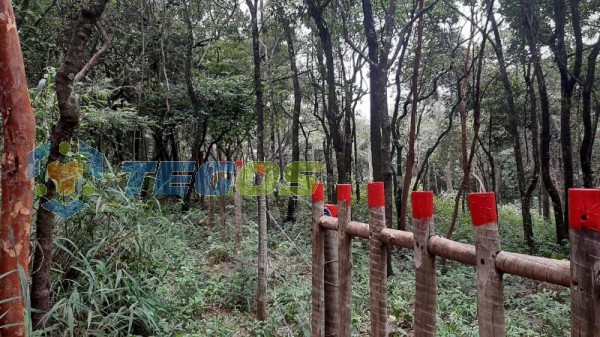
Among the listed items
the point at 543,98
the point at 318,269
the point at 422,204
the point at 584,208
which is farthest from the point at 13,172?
the point at 543,98

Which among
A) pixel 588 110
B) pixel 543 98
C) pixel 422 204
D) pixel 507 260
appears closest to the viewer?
pixel 507 260

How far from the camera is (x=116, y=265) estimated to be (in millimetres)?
3141

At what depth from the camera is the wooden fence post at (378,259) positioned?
2096 millimetres

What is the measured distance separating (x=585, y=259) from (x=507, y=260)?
292mm

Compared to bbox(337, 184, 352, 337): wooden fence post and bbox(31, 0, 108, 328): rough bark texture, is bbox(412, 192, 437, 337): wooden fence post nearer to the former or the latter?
bbox(337, 184, 352, 337): wooden fence post

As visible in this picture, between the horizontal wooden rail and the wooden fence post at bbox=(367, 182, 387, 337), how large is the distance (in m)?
0.05

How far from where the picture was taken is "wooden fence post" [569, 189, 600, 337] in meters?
1.00

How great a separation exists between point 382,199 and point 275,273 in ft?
11.3

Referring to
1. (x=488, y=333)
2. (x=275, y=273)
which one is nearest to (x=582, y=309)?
(x=488, y=333)

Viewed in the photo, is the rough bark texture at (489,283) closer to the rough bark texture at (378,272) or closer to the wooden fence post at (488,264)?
the wooden fence post at (488,264)

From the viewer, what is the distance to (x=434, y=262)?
66.6 inches

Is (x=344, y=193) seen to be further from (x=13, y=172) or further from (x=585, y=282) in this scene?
(x=13, y=172)

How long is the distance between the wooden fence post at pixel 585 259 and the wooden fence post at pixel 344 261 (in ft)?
4.76

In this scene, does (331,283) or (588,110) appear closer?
(331,283)
